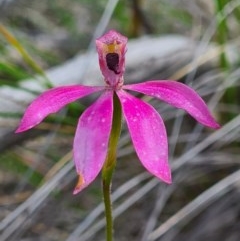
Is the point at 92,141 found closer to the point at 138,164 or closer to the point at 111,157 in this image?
the point at 111,157

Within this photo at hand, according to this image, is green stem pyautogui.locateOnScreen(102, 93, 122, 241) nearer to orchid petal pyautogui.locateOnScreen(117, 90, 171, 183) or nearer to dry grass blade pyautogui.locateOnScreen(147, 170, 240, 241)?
orchid petal pyautogui.locateOnScreen(117, 90, 171, 183)

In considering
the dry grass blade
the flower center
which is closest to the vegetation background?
the dry grass blade

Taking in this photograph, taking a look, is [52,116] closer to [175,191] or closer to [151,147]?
[175,191]

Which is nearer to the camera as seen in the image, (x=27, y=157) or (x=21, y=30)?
(x=27, y=157)

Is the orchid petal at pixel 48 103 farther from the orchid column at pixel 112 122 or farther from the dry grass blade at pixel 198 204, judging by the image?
the dry grass blade at pixel 198 204

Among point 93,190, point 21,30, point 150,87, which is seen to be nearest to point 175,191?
point 93,190

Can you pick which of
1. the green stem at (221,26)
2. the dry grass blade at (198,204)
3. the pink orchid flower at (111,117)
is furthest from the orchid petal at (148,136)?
the green stem at (221,26)

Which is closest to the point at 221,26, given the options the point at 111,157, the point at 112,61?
the point at 112,61

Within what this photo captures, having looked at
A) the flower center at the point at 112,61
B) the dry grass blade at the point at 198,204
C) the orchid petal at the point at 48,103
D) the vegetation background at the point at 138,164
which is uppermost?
the vegetation background at the point at 138,164
